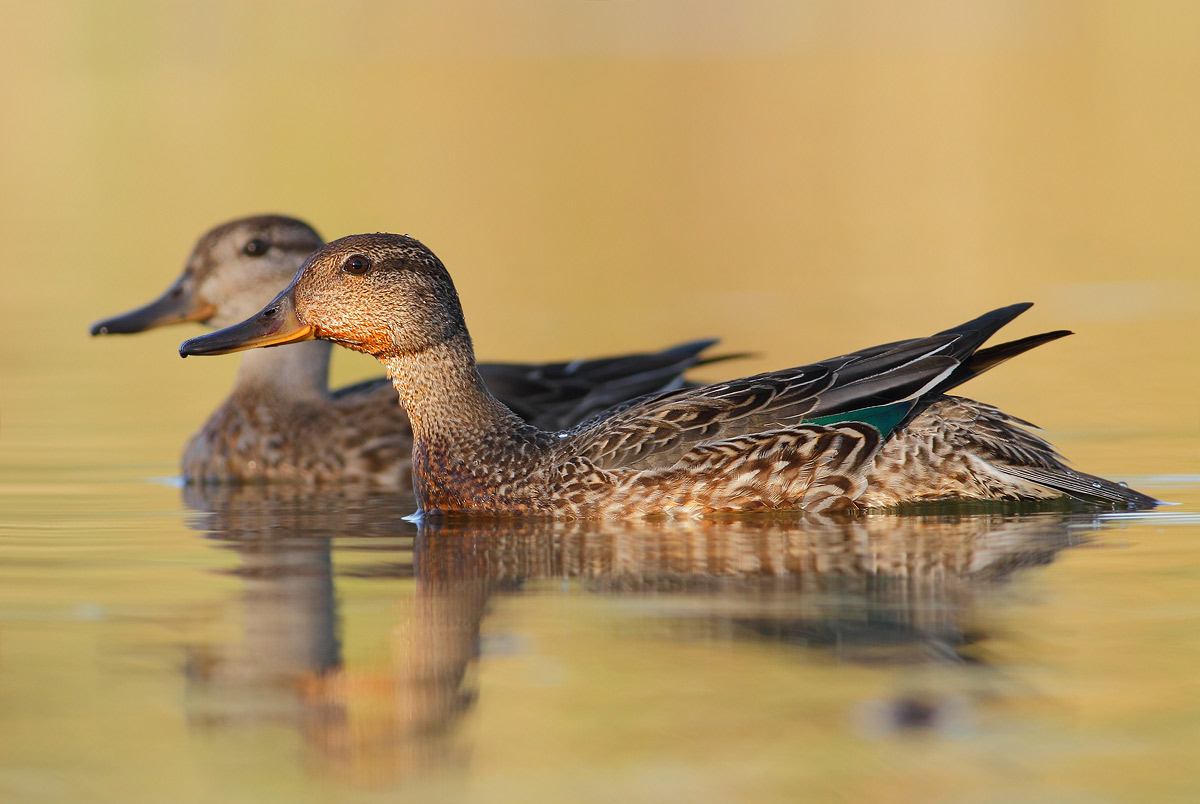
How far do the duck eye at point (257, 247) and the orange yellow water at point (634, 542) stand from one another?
1.26 m

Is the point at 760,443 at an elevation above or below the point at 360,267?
below

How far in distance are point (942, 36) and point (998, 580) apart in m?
63.6

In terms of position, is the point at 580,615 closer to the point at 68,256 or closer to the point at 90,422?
the point at 90,422

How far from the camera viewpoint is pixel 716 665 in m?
5.46

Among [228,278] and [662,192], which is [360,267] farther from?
[662,192]

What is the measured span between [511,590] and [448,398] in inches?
73.6

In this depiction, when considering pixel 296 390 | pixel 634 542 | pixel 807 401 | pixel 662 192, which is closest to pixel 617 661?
pixel 634 542

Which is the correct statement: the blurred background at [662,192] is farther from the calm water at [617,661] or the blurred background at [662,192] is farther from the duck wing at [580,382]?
the calm water at [617,661]

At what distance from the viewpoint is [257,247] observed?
11.1 metres

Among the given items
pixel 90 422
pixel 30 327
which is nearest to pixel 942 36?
pixel 30 327

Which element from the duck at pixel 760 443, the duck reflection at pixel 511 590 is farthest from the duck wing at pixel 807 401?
the duck reflection at pixel 511 590

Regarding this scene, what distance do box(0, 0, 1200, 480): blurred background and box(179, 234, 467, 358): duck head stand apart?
2.72 meters

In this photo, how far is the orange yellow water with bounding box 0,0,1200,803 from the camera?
188 inches

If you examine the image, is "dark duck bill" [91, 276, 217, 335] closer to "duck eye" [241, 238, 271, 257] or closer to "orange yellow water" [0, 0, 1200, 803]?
"duck eye" [241, 238, 271, 257]
